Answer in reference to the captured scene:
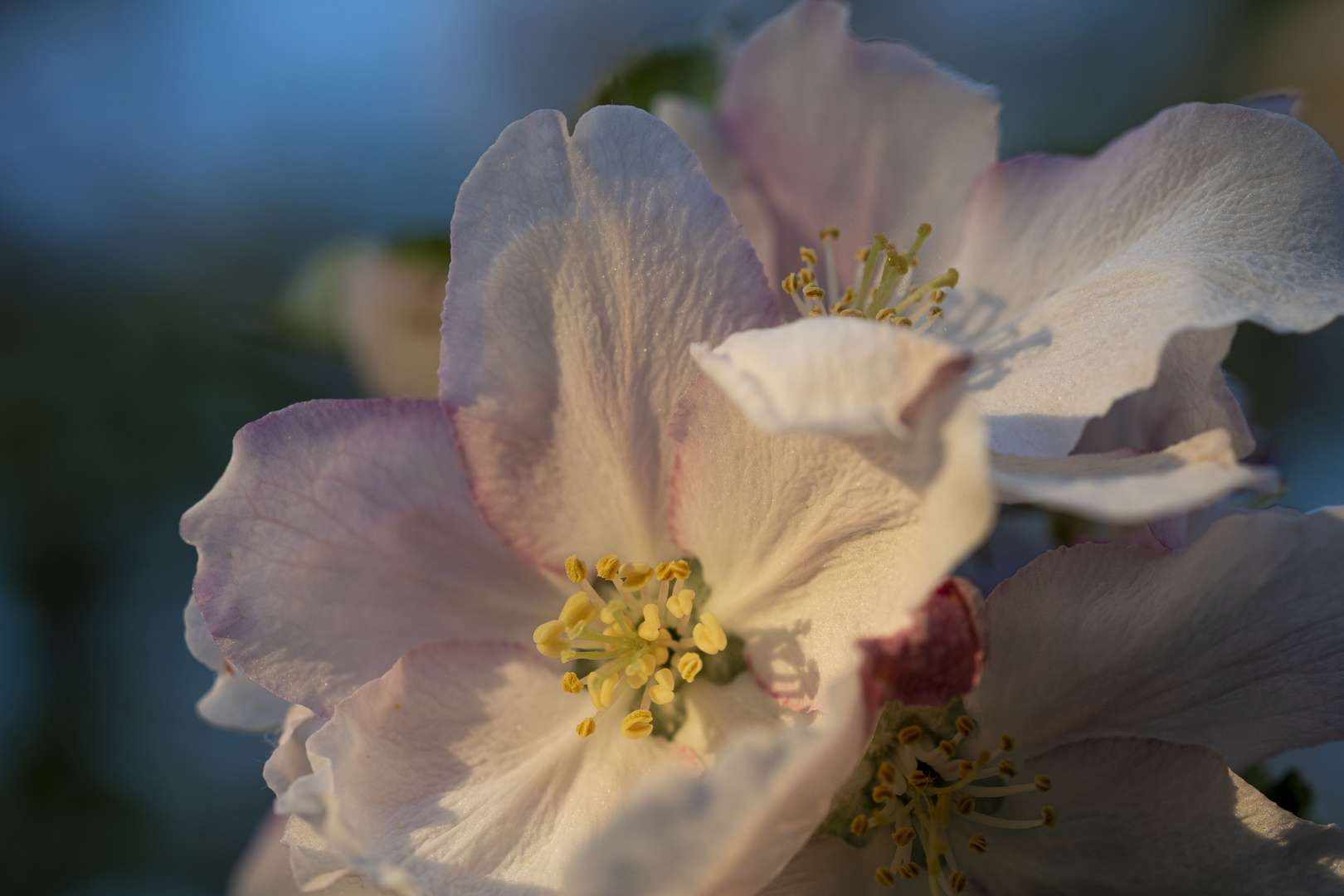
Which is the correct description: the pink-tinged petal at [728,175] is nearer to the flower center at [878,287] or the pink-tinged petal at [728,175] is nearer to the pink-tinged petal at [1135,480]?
the flower center at [878,287]

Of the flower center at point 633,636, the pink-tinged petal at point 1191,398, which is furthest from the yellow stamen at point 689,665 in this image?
the pink-tinged petal at point 1191,398

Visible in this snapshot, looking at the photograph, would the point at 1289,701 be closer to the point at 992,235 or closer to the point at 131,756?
the point at 992,235

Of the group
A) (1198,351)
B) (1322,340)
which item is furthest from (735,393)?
(1322,340)

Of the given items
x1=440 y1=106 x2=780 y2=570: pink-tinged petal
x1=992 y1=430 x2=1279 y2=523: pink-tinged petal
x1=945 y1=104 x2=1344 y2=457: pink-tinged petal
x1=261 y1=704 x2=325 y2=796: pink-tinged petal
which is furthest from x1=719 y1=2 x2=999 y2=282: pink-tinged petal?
x1=261 y1=704 x2=325 y2=796: pink-tinged petal

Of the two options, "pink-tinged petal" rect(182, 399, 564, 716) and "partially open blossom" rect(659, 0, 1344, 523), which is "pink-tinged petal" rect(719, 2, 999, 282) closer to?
"partially open blossom" rect(659, 0, 1344, 523)

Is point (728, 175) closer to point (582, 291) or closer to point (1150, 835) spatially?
point (582, 291)

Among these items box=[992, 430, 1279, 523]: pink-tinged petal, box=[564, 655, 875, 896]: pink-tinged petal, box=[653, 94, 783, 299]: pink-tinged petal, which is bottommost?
box=[564, 655, 875, 896]: pink-tinged petal
